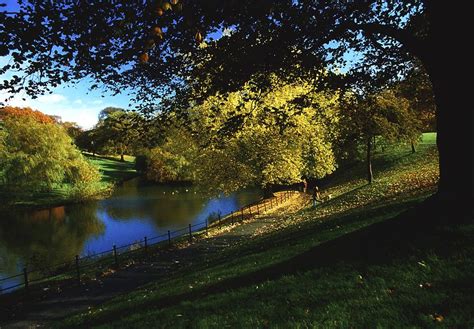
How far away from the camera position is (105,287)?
15086 millimetres

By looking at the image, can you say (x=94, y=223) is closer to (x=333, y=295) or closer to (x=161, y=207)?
(x=161, y=207)

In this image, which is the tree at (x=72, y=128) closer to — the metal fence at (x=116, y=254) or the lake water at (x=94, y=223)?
the lake water at (x=94, y=223)

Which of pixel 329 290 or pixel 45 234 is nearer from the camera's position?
pixel 329 290

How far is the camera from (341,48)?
1366 centimetres

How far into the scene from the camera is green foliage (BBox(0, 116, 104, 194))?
159 ft

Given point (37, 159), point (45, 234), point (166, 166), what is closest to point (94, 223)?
point (45, 234)

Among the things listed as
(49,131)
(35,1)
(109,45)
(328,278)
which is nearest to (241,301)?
(328,278)

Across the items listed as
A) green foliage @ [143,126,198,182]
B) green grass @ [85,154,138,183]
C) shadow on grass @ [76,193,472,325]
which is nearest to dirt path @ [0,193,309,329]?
shadow on grass @ [76,193,472,325]

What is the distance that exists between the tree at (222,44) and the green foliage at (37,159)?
149 ft

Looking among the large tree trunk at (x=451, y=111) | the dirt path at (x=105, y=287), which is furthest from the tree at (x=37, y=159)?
the large tree trunk at (x=451, y=111)

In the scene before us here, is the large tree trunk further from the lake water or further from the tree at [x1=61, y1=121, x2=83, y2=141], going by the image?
the tree at [x1=61, y1=121, x2=83, y2=141]

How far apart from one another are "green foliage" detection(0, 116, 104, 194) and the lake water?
4.18m

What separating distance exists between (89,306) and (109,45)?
29.6 ft

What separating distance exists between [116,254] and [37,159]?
37.0 meters
